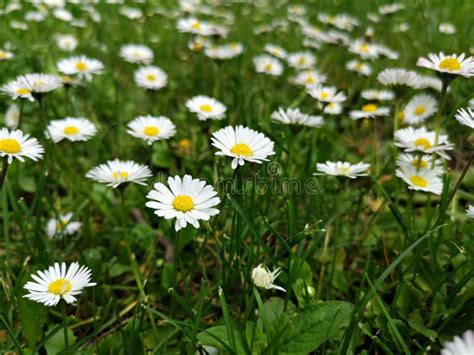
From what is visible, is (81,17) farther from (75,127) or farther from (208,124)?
(75,127)

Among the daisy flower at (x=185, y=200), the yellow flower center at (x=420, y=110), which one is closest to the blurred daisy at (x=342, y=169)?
the daisy flower at (x=185, y=200)

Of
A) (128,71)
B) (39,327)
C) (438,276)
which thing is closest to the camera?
(39,327)

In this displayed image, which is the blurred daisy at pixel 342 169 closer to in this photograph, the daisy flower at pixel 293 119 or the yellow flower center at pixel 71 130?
the daisy flower at pixel 293 119

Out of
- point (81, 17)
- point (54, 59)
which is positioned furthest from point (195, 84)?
point (81, 17)

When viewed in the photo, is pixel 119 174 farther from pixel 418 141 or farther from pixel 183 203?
pixel 418 141

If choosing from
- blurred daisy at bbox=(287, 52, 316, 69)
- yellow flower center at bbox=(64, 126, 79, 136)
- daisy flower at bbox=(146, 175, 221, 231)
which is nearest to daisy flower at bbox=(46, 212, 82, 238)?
yellow flower center at bbox=(64, 126, 79, 136)

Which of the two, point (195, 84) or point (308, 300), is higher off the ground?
point (308, 300)

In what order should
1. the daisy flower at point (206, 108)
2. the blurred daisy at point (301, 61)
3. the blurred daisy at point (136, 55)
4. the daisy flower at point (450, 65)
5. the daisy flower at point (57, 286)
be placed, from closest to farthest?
the daisy flower at point (57, 286) < the daisy flower at point (450, 65) < the daisy flower at point (206, 108) < the blurred daisy at point (136, 55) < the blurred daisy at point (301, 61)

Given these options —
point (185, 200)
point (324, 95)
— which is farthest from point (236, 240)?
point (324, 95)
